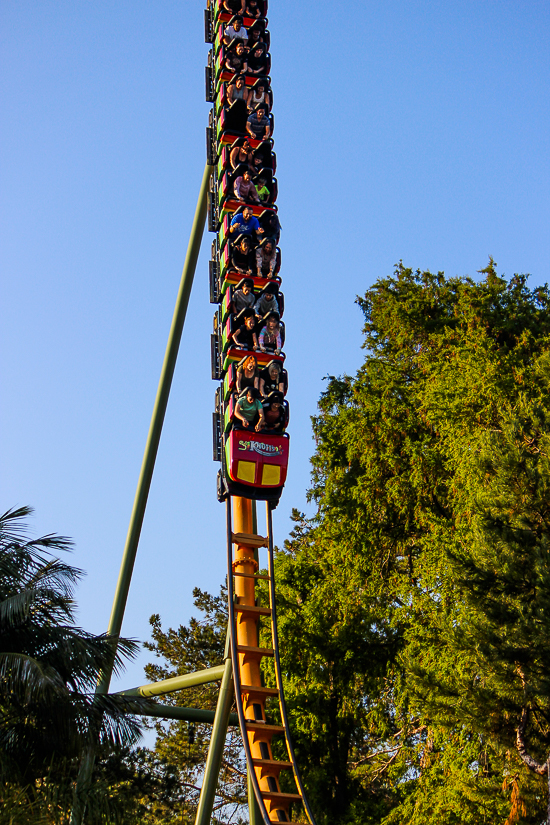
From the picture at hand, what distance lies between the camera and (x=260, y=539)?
11430 mm

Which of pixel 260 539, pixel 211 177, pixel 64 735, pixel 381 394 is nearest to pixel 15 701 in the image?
pixel 64 735

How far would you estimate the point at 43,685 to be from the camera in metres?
6.07

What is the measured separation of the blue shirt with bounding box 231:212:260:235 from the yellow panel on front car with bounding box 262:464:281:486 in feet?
11.8

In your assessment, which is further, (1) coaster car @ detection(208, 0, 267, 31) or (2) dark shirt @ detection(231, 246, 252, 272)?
(1) coaster car @ detection(208, 0, 267, 31)

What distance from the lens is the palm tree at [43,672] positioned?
621 cm

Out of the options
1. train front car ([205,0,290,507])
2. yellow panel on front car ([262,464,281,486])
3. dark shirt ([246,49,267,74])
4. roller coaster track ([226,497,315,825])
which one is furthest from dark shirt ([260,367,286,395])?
dark shirt ([246,49,267,74])

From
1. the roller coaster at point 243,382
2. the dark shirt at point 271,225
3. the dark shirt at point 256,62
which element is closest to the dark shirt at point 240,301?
the roller coaster at point 243,382

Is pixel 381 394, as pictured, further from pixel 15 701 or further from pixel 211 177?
pixel 15 701

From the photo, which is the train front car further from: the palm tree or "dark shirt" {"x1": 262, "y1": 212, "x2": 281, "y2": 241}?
the palm tree

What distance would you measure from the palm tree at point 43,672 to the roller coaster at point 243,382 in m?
2.56

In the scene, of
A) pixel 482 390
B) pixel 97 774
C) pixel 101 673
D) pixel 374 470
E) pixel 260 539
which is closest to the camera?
pixel 101 673

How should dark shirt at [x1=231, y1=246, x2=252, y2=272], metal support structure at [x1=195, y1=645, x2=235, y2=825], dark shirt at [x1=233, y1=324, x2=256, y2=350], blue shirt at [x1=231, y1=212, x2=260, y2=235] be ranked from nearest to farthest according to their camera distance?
metal support structure at [x1=195, y1=645, x2=235, y2=825], dark shirt at [x1=233, y1=324, x2=256, y2=350], dark shirt at [x1=231, y1=246, x2=252, y2=272], blue shirt at [x1=231, y1=212, x2=260, y2=235]

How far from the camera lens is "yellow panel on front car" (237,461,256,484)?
11094mm

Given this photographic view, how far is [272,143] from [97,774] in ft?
30.3
